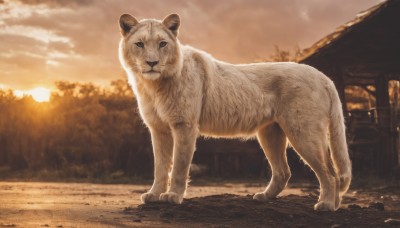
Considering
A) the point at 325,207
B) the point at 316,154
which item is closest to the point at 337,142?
the point at 316,154

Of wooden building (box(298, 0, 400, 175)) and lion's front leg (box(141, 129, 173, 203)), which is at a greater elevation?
wooden building (box(298, 0, 400, 175))

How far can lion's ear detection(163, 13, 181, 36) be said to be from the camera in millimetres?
6977

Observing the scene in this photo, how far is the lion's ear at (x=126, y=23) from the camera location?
274 inches

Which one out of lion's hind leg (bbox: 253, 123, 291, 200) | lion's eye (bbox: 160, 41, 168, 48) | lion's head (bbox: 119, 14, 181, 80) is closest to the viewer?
lion's head (bbox: 119, 14, 181, 80)

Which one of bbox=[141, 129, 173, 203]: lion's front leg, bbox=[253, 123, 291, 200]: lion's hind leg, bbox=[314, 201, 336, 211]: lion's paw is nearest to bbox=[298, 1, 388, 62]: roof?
bbox=[253, 123, 291, 200]: lion's hind leg

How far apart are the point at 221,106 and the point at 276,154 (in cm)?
121

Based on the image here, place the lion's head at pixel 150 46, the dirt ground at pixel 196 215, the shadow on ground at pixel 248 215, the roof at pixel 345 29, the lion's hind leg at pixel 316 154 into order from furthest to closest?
1. the roof at pixel 345 29
2. the lion's hind leg at pixel 316 154
3. the lion's head at pixel 150 46
4. the shadow on ground at pixel 248 215
5. the dirt ground at pixel 196 215

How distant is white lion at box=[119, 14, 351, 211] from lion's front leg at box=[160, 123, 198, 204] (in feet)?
0.04

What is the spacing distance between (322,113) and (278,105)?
606mm

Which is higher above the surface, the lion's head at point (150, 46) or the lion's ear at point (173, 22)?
the lion's ear at point (173, 22)

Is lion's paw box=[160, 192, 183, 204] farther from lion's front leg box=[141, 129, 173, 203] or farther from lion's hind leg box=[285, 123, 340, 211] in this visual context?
lion's hind leg box=[285, 123, 340, 211]

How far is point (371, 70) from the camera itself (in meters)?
16.4

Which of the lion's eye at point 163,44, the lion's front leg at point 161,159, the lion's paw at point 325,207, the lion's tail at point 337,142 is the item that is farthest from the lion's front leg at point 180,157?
the lion's tail at point 337,142

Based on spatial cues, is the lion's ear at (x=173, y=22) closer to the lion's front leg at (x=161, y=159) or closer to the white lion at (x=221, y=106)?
the white lion at (x=221, y=106)
